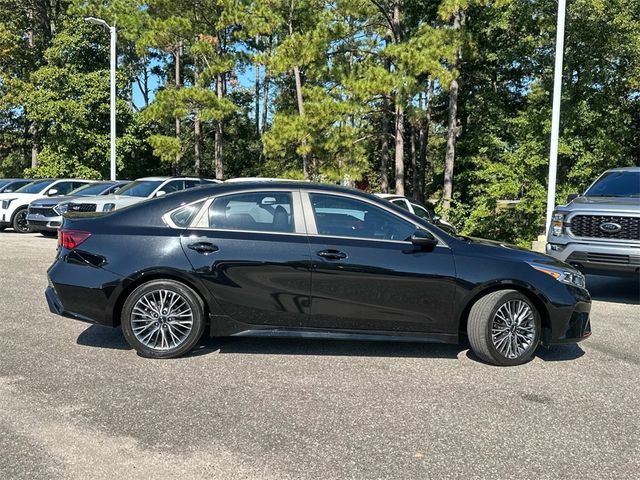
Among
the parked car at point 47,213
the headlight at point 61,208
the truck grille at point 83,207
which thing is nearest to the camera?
the truck grille at point 83,207

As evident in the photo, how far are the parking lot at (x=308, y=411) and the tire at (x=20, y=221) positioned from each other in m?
12.0

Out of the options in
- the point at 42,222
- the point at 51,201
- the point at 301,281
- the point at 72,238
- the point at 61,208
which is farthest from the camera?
the point at 51,201

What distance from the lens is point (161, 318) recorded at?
204 inches

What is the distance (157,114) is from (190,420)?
23.5 metres

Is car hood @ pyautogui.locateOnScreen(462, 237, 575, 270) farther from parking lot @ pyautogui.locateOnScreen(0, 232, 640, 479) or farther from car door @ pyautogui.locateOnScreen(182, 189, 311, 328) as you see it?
car door @ pyautogui.locateOnScreen(182, 189, 311, 328)

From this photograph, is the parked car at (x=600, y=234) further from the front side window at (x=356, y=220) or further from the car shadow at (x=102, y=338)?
the car shadow at (x=102, y=338)

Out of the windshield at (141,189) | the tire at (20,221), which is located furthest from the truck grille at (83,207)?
the tire at (20,221)

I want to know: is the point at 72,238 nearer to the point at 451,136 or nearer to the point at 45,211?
the point at 45,211

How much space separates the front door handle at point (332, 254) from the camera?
Result: 16.8 ft

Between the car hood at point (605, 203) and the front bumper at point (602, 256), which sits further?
the car hood at point (605, 203)

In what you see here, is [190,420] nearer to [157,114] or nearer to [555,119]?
[555,119]

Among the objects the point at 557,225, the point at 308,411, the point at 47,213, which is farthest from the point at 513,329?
the point at 47,213

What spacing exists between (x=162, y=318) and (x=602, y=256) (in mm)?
6128

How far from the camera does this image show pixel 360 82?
19.0 m
